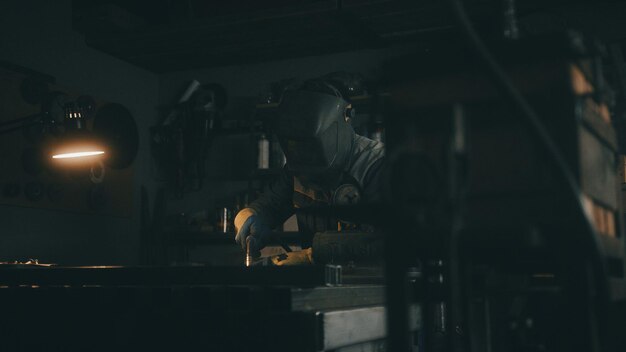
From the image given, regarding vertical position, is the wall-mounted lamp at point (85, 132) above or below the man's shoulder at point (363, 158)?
above

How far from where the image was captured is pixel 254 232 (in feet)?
10.3

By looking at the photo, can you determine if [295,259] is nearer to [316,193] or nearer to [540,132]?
[316,193]

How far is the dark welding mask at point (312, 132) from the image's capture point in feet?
9.70

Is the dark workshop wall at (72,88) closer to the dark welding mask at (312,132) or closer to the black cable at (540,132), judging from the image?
the dark welding mask at (312,132)

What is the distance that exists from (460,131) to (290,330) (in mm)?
489

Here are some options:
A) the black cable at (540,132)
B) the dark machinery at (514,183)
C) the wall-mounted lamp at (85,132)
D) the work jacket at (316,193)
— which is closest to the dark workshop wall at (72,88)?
the wall-mounted lamp at (85,132)

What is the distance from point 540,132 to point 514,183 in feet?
0.40

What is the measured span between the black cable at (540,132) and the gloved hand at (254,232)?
2.31 m

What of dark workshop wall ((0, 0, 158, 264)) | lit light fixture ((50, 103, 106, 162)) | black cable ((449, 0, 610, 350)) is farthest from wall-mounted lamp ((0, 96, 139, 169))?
black cable ((449, 0, 610, 350))

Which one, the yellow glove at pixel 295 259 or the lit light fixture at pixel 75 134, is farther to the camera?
the lit light fixture at pixel 75 134

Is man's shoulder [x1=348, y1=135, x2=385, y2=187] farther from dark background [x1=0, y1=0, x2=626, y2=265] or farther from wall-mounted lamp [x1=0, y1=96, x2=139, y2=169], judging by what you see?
wall-mounted lamp [x1=0, y1=96, x2=139, y2=169]

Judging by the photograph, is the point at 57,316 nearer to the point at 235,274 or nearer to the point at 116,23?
the point at 235,274

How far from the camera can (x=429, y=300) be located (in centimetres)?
108

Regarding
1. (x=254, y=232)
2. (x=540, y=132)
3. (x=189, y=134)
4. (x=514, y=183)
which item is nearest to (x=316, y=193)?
(x=254, y=232)
